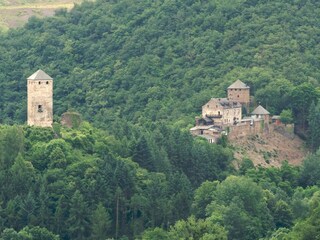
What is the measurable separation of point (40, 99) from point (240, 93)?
2631 cm

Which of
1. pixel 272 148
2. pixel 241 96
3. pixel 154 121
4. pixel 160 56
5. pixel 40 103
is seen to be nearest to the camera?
pixel 40 103

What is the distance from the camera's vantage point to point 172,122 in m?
146

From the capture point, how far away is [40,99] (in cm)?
12488

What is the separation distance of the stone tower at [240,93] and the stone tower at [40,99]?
24.5m

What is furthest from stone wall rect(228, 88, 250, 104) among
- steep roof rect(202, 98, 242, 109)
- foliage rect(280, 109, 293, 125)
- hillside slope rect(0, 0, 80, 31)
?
hillside slope rect(0, 0, 80, 31)

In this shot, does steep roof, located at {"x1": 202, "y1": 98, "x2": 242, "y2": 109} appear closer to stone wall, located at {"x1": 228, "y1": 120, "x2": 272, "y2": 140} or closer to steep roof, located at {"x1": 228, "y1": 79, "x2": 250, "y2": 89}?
stone wall, located at {"x1": 228, "y1": 120, "x2": 272, "y2": 140}

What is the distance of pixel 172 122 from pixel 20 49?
3459 cm

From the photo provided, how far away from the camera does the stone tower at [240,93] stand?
146 meters

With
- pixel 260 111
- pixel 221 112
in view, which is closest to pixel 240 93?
pixel 260 111

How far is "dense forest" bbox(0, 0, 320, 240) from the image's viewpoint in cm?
11631

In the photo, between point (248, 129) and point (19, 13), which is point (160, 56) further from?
point (19, 13)

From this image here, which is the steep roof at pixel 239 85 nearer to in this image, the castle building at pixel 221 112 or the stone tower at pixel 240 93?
the stone tower at pixel 240 93

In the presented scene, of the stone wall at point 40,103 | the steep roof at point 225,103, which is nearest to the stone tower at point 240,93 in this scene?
the steep roof at point 225,103

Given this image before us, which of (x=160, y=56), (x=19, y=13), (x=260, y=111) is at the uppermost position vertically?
(x=19, y=13)
